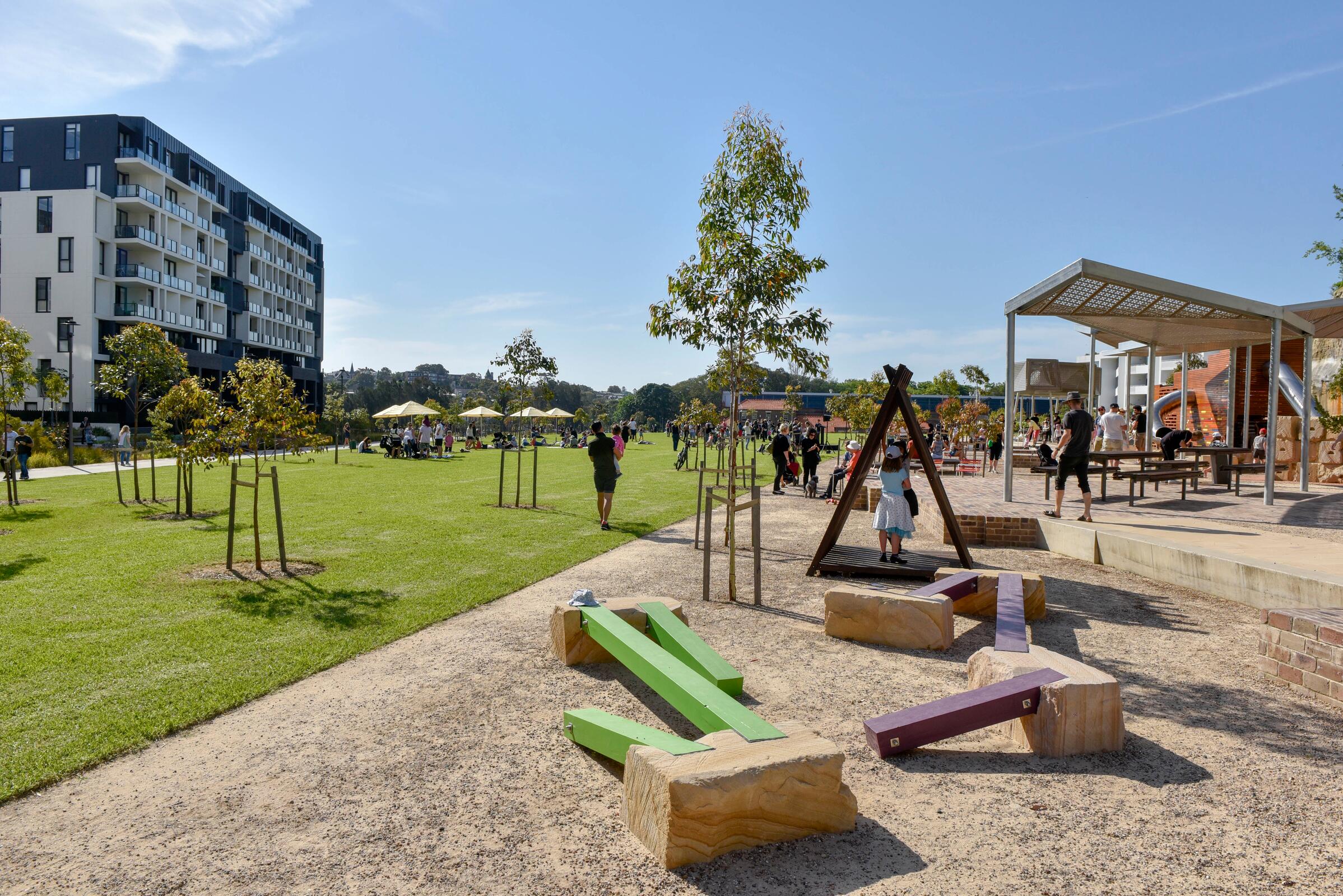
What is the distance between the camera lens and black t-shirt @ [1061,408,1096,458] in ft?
34.6

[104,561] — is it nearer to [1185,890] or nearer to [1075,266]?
[1185,890]

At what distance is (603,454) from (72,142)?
54945 mm

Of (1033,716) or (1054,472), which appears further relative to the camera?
(1054,472)

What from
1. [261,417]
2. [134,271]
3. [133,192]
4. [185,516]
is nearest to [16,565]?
[261,417]

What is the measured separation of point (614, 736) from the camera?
3.65 metres

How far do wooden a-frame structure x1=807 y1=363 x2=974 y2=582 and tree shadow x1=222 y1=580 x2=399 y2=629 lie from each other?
15.1ft

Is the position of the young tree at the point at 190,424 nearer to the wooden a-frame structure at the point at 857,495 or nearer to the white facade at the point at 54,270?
the wooden a-frame structure at the point at 857,495

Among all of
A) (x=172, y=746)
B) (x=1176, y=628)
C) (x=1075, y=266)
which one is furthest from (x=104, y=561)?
(x=1075, y=266)

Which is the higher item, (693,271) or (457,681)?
(693,271)

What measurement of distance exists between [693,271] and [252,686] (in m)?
6.57

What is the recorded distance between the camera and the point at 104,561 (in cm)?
906

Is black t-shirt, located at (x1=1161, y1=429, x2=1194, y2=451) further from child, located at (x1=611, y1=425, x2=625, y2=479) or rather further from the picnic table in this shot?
child, located at (x1=611, y1=425, x2=625, y2=479)

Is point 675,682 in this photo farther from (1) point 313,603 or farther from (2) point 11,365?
(2) point 11,365

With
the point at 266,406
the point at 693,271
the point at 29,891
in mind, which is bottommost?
the point at 29,891
